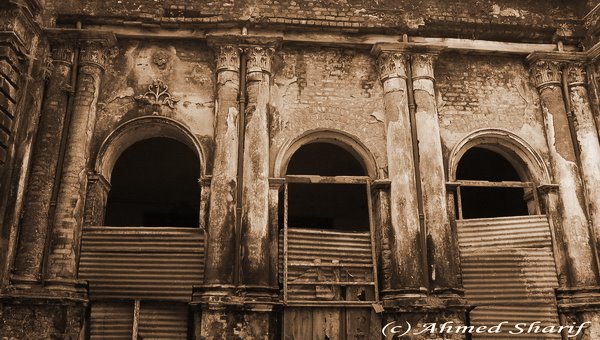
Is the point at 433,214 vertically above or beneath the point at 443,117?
beneath

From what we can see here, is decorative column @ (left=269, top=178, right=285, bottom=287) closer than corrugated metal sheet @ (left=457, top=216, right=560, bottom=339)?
Yes

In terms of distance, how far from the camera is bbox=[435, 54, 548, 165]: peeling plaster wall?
885 cm

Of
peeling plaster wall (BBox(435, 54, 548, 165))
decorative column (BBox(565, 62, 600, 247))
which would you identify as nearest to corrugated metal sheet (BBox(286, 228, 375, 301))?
peeling plaster wall (BBox(435, 54, 548, 165))

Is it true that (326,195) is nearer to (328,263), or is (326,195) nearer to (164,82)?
(328,263)

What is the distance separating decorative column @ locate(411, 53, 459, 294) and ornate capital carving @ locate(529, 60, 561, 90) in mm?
1815

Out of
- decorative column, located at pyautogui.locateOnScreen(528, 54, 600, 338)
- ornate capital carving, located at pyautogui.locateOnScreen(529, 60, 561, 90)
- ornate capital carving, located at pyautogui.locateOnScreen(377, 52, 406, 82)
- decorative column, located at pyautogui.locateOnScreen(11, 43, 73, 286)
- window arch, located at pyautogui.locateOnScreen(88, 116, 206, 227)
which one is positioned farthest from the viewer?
window arch, located at pyautogui.locateOnScreen(88, 116, 206, 227)

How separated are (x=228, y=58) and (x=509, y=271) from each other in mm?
5386

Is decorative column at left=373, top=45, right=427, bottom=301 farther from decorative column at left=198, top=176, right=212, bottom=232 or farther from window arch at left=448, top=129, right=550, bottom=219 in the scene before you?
decorative column at left=198, top=176, right=212, bottom=232

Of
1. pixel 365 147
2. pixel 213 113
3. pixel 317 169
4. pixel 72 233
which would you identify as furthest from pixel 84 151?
pixel 317 169

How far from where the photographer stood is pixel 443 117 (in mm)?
8828

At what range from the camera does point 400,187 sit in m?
8.18

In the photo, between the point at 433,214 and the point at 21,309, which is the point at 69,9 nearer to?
the point at 21,309

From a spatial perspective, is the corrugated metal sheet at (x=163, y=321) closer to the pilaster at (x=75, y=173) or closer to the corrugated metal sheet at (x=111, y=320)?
the corrugated metal sheet at (x=111, y=320)

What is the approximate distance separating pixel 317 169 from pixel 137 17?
4.95 metres
